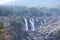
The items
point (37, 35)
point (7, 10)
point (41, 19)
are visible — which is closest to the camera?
point (37, 35)

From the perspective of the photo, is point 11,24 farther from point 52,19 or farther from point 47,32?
point 52,19

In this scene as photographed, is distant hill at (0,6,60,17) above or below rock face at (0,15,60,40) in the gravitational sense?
above

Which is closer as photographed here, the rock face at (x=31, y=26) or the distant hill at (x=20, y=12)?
the rock face at (x=31, y=26)

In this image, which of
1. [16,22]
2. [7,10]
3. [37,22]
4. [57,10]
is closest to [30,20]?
[37,22]

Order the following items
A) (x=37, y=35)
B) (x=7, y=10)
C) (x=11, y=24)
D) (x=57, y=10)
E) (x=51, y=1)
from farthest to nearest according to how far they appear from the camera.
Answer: (x=51, y=1), (x=57, y=10), (x=7, y=10), (x=37, y=35), (x=11, y=24)

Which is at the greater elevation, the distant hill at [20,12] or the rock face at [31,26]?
the distant hill at [20,12]

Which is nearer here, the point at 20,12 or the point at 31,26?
the point at 31,26

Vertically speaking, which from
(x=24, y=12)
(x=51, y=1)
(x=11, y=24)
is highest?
(x=51, y=1)

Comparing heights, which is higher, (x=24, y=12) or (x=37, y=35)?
(x=24, y=12)

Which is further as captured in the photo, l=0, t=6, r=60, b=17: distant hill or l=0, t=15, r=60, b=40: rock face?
l=0, t=6, r=60, b=17: distant hill

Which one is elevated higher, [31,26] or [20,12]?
[20,12]

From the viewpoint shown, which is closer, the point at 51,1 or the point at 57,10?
the point at 57,10
